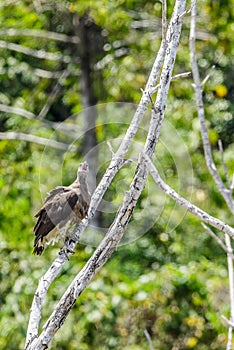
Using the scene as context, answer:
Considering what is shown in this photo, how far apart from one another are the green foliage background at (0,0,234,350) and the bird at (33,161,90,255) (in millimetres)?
1378

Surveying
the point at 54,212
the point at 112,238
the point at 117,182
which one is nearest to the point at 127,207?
the point at 112,238

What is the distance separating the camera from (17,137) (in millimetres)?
6895

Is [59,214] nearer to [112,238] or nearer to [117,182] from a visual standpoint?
[112,238]

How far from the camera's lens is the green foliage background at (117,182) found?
5621 millimetres

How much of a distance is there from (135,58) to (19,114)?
1051 millimetres

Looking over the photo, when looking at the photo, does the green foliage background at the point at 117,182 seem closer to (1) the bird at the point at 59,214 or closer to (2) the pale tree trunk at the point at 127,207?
(1) the bird at the point at 59,214

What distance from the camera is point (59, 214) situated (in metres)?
3.15

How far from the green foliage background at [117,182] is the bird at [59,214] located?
1.38m

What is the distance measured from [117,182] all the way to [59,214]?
5.71ft

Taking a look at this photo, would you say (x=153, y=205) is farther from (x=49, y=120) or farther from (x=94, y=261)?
(x=94, y=261)

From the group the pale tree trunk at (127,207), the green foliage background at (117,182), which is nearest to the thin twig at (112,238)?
the pale tree trunk at (127,207)

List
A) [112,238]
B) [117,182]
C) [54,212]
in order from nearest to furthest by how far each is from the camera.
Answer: [112,238], [54,212], [117,182]

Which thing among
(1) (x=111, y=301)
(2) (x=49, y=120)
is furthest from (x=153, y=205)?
(2) (x=49, y=120)

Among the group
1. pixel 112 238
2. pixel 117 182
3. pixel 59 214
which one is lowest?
pixel 117 182
